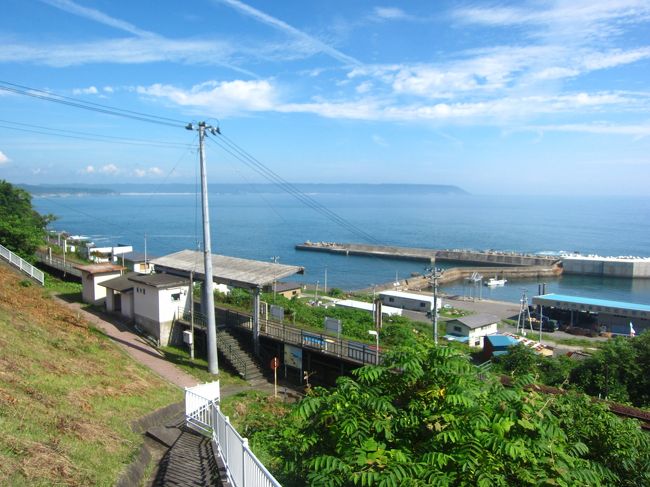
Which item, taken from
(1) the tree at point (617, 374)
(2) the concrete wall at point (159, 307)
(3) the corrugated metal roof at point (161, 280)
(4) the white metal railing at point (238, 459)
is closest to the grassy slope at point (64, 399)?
(4) the white metal railing at point (238, 459)

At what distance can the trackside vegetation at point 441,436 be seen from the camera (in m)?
4.52

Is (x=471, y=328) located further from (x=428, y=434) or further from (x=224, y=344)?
(x=428, y=434)

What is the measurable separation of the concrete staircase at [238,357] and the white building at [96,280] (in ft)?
27.9

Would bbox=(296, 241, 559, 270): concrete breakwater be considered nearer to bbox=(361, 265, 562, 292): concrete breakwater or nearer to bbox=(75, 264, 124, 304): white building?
bbox=(361, 265, 562, 292): concrete breakwater

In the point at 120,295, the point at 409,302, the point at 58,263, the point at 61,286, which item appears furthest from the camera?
the point at 409,302

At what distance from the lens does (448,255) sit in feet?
299

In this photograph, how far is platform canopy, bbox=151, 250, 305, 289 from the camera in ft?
61.9

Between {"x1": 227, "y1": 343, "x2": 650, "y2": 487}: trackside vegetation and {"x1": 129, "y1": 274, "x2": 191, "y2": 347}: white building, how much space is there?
51.5 feet

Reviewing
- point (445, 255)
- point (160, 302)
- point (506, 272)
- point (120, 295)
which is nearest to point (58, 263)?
point (120, 295)

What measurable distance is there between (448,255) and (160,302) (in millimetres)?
76362

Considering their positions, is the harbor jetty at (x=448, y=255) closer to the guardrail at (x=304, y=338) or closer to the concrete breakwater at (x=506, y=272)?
the concrete breakwater at (x=506, y=272)

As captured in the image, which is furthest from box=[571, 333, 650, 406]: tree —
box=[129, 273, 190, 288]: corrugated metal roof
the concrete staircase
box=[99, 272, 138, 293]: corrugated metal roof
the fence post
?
box=[99, 272, 138, 293]: corrugated metal roof

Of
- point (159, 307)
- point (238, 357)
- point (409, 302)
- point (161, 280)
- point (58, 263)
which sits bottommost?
point (409, 302)

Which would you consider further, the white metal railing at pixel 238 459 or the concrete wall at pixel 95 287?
the concrete wall at pixel 95 287
